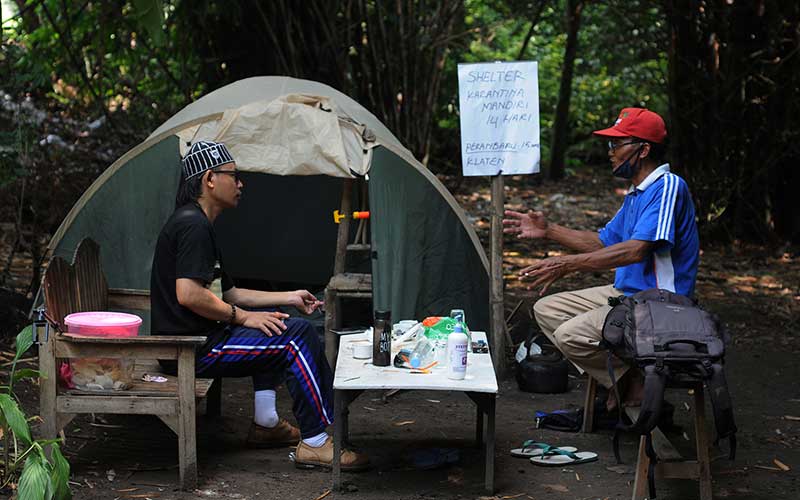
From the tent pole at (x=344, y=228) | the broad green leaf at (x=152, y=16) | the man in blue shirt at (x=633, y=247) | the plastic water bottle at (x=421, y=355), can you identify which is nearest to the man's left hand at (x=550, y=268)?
the man in blue shirt at (x=633, y=247)

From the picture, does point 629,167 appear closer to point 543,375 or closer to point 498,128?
point 498,128

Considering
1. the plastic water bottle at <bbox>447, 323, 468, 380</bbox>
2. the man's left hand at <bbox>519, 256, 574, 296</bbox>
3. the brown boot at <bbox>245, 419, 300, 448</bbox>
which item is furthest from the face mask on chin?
the brown boot at <bbox>245, 419, 300, 448</bbox>

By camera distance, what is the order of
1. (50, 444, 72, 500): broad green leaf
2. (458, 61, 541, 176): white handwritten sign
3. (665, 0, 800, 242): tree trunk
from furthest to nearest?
1. (665, 0, 800, 242): tree trunk
2. (458, 61, 541, 176): white handwritten sign
3. (50, 444, 72, 500): broad green leaf

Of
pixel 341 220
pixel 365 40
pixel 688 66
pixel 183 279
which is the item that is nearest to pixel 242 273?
pixel 341 220

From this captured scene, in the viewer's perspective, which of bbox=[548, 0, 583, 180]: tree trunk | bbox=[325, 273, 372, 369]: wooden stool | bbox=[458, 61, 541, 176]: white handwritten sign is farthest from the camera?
bbox=[548, 0, 583, 180]: tree trunk

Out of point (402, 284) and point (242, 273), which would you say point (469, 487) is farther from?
point (242, 273)

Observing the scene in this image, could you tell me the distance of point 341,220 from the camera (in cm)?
611

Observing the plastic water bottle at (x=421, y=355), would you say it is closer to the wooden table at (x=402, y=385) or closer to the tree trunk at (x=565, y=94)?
the wooden table at (x=402, y=385)

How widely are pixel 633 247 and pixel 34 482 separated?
9.02ft

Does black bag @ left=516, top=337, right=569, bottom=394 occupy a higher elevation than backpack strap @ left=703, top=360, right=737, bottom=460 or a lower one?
lower

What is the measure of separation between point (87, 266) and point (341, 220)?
69.2 inches

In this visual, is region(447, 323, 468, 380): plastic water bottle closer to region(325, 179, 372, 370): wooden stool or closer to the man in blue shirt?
the man in blue shirt

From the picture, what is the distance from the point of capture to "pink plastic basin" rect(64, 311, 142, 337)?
167 inches

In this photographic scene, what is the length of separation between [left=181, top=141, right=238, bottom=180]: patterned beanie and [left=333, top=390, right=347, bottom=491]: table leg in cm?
121
